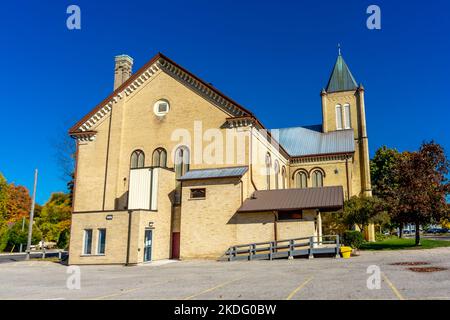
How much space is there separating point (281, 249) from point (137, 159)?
13.9 metres

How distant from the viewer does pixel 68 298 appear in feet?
37.4

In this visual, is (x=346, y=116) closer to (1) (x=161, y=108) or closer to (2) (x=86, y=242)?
(1) (x=161, y=108)

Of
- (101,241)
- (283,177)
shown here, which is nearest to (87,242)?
(101,241)

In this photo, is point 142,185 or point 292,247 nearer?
point 292,247

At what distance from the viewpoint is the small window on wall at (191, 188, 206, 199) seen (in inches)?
1055

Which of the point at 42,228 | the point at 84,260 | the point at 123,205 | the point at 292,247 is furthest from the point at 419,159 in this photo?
the point at 42,228

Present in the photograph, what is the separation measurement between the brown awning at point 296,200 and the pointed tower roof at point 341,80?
2693cm

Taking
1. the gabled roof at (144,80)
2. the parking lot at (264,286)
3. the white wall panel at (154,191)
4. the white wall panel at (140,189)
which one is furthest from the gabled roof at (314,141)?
the parking lot at (264,286)

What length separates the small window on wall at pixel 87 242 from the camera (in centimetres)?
2589

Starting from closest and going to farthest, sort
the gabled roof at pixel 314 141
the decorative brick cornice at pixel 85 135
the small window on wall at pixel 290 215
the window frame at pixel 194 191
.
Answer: the small window on wall at pixel 290 215, the window frame at pixel 194 191, the decorative brick cornice at pixel 85 135, the gabled roof at pixel 314 141

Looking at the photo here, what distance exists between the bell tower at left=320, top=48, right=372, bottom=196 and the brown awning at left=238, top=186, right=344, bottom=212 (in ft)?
65.7

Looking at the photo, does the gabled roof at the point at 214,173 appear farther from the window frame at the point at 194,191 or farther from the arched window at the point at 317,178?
the arched window at the point at 317,178
